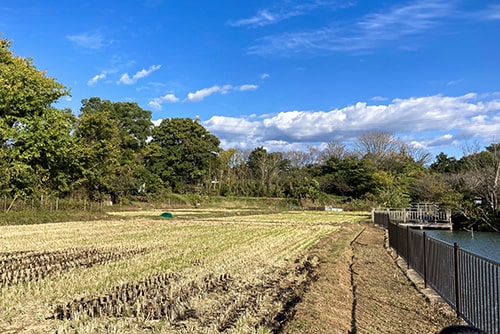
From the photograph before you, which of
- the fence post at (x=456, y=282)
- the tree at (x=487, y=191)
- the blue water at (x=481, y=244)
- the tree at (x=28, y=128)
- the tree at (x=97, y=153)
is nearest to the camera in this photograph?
the fence post at (x=456, y=282)

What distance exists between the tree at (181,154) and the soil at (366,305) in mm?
50995

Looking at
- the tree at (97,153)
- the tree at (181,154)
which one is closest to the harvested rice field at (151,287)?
the tree at (97,153)

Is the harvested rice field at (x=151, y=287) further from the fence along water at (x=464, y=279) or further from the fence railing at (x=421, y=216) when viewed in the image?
the fence railing at (x=421, y=216)

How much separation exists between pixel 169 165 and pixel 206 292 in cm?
5454

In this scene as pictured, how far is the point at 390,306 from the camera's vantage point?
6855 mm

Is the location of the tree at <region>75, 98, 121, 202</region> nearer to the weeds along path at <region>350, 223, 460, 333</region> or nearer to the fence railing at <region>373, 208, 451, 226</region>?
the fence railing at <region>373, 208, 451, 226</region>

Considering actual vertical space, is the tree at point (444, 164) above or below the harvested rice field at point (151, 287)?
above

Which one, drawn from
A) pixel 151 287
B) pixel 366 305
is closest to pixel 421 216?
pixel 366 305

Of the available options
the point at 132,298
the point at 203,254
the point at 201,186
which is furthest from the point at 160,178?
the point at 132,298

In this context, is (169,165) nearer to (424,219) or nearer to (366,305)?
(424,219)

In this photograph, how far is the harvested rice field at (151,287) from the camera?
5.57 meters

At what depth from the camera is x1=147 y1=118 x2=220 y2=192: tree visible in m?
60.1

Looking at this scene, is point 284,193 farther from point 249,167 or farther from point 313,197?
point 249,167

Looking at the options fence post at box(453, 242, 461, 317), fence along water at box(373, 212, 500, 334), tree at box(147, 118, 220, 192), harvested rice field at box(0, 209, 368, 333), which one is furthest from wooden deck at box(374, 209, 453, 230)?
tree at box(147, 118, 220, 192)
